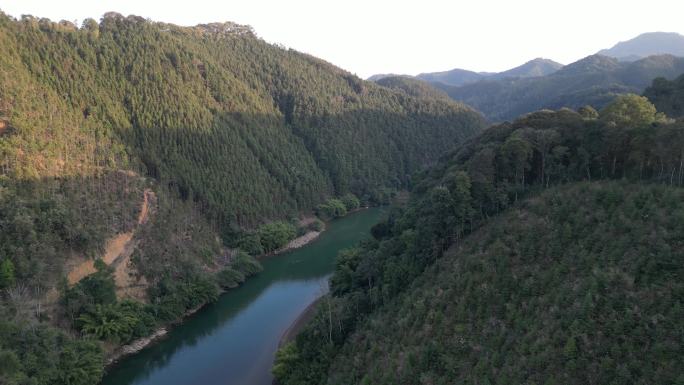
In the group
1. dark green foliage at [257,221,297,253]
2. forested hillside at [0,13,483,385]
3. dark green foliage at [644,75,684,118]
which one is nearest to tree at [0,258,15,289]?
forested hillside at [0,13,483,385]

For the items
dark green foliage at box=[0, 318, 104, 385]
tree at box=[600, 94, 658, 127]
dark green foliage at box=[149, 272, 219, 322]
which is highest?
tree at box=[600, 94, 658, 127]

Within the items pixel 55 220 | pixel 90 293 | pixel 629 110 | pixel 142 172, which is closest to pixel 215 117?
pixel 142 172

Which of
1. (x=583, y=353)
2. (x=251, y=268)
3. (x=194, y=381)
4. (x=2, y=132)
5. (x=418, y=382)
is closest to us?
(x=583, y=353)

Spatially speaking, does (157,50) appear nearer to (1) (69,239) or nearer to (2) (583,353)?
(1) (69,239)

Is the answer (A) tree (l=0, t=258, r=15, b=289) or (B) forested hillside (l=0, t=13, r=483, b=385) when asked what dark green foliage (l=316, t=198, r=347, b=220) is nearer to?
(B) forested hillside (l=0, t=13, r=483, b=385)

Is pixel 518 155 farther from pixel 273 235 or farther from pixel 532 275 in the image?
pixel 273 235

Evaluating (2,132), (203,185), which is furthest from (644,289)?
(203,185)
